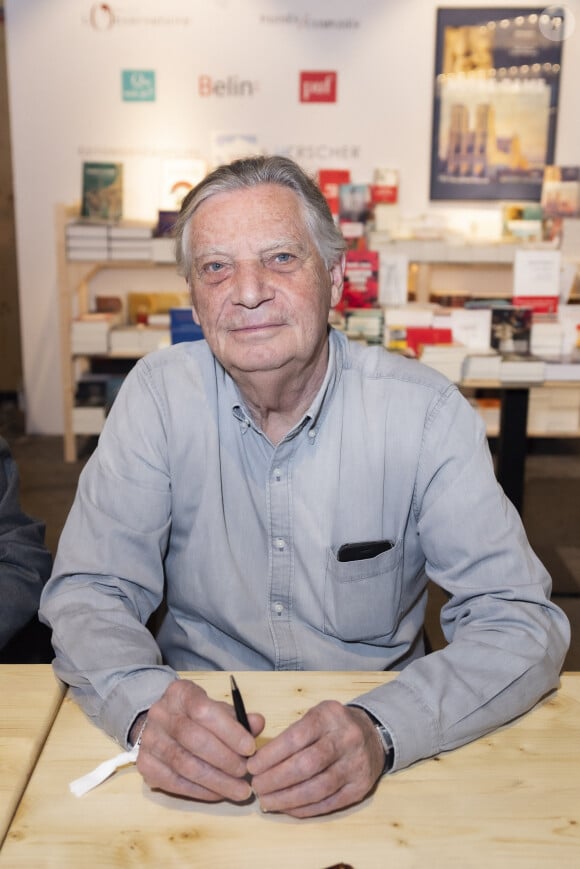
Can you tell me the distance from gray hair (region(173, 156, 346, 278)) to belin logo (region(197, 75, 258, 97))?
3.89 meters

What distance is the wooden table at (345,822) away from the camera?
3.10ft

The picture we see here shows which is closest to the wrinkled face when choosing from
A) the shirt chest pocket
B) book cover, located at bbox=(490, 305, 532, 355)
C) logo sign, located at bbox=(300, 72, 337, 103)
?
the shirt chest pocket

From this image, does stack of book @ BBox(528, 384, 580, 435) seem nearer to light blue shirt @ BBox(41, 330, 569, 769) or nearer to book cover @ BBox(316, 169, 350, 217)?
book cover @ BBox(316, 169, 350, 217)

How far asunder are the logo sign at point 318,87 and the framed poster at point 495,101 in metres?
0.59

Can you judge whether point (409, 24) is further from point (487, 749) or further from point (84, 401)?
point (487, 749)

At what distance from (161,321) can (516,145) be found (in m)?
2.29

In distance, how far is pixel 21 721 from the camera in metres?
1.18

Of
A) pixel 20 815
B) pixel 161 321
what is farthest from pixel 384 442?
pixel 161 321

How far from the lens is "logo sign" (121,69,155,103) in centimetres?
518

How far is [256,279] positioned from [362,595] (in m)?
0.56

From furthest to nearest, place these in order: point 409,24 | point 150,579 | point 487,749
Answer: point 409,24, point 150,579, point 487,749

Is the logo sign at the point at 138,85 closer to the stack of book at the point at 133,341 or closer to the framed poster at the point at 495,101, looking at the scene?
the stack of book at the point at 133,341

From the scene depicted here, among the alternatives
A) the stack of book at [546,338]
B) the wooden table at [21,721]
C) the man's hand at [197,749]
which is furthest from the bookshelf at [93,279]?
the man's hand at [197,749]

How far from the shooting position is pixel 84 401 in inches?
206
